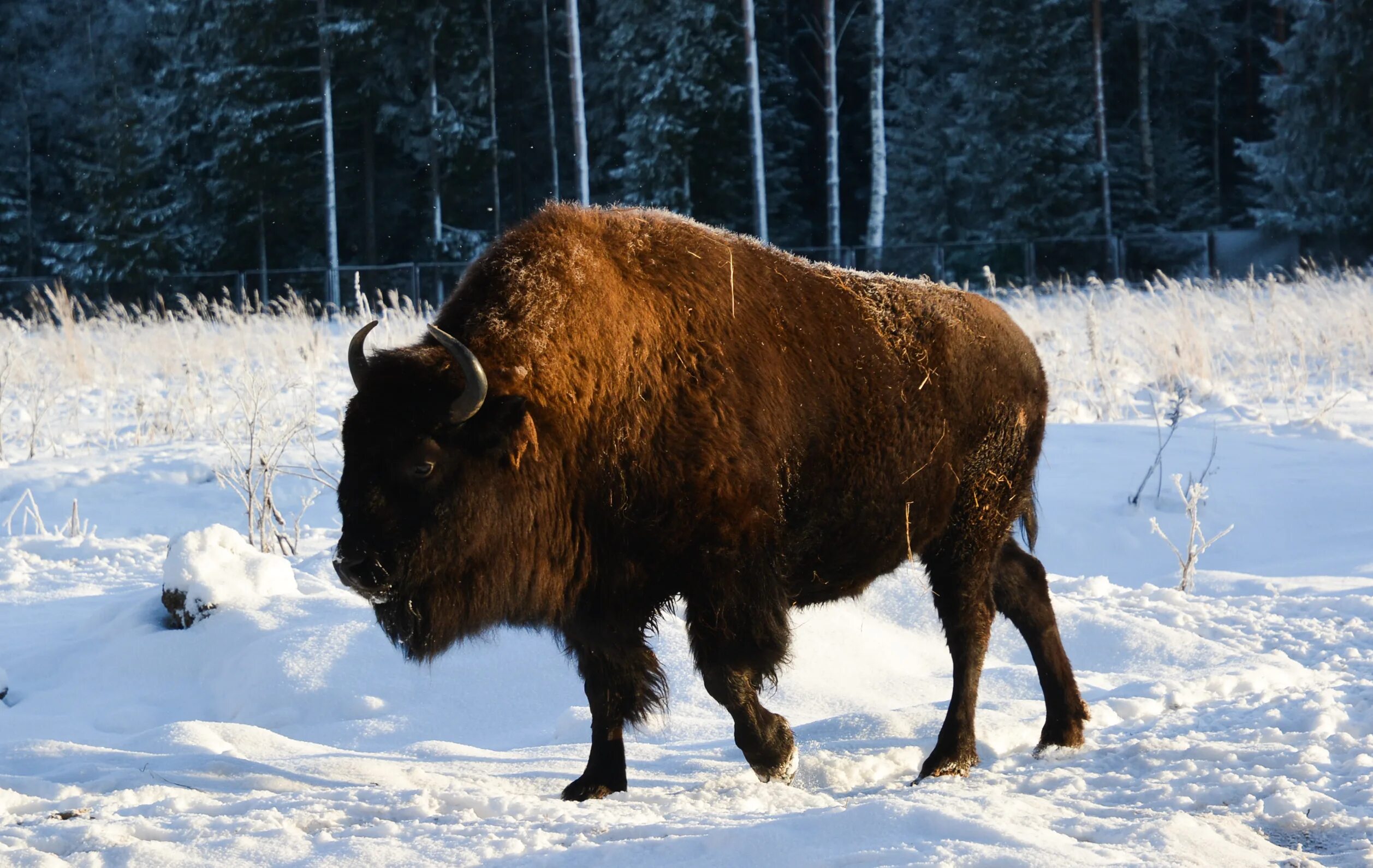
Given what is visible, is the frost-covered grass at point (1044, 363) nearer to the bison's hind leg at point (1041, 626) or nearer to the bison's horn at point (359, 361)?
the bison's hind leg at point (1041, 626)

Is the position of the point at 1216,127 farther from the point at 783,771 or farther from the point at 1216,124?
the point at 783,771

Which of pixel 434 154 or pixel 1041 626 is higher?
pixel 434 154

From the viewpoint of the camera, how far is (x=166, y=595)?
5.95 metres

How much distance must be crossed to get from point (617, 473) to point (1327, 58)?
29.4 metres

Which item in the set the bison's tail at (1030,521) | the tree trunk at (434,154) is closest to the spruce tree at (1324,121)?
the tree trunk at (434,154)

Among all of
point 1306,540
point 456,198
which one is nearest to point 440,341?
point 1306,540

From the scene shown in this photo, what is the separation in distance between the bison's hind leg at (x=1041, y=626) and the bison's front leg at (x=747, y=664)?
109 cm

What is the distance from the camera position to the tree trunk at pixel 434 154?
3224cm

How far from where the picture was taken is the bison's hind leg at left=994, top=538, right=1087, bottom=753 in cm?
442

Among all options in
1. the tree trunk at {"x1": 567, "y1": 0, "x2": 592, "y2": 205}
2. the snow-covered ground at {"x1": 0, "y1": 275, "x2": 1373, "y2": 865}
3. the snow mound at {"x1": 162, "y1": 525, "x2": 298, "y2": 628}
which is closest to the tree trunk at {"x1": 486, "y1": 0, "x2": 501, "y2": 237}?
the tree trunk at {"x1": 567, "y1": 0, "x2": 592, "y2": 205}

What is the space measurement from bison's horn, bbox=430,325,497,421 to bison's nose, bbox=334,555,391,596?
0.47m

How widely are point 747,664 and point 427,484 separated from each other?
1.10 metres

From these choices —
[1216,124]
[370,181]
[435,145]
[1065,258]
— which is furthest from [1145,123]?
[370,181]

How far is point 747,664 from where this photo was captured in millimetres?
3840
